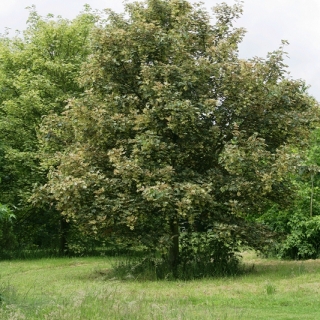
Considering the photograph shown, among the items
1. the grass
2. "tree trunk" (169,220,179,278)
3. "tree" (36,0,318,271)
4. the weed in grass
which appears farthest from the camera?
"tree trunk" (169,220,179,278)

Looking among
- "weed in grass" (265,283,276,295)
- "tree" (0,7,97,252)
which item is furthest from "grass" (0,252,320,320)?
"tree" (0,7,97,252)

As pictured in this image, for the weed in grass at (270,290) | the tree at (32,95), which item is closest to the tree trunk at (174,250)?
the weed in grass at (270,290)

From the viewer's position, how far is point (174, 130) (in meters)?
14.4

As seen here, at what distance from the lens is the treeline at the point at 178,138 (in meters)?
14.1

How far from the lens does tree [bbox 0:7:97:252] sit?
2402 cm

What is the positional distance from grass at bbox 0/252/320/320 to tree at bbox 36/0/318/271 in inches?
A: 59.2

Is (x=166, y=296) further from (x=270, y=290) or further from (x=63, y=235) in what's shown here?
(x=63, y=235)

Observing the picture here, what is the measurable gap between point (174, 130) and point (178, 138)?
40.3 inches

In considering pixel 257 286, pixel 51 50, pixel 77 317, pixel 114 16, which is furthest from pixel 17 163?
pixel 77 317

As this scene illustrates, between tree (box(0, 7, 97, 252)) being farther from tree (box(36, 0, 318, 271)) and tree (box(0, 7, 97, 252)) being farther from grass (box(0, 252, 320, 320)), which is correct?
tree (box(36, 0, 318, 271))

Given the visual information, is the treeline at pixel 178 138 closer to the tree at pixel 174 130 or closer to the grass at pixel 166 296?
the tree at pixel 174 130

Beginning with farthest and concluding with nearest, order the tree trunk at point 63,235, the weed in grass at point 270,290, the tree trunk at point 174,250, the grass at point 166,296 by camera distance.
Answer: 1. the tree trunk at point 63,235
2. the tree trunk at point 174,250
3. the weed in grass at point 270,290
4. the grass at point 166,296

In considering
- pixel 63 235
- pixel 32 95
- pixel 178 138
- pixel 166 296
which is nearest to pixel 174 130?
pixel 178 138

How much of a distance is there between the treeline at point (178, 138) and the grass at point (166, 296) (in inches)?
52.9
